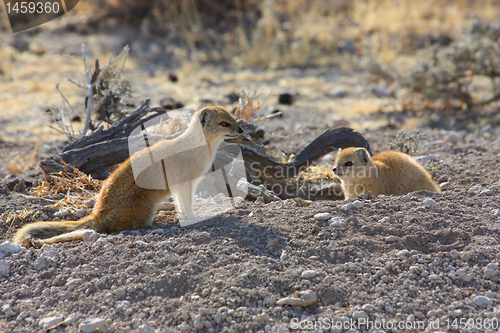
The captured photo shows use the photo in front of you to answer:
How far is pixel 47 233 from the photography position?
398 centimetres

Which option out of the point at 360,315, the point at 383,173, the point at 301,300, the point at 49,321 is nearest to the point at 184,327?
the point at 301,300

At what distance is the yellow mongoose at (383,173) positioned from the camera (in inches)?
204

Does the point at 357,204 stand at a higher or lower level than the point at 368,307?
higher

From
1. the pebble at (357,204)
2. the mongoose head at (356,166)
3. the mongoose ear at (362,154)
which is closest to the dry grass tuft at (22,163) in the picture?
the mongoose head at (356,166)

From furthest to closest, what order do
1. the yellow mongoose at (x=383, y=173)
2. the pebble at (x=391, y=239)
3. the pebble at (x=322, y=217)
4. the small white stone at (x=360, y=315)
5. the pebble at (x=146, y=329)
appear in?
the yellow mongoose at (x=383, y=173) → the pebble at (x=322, y=217) → the pebble at (x=391, y=239) → the small white stone at (x=360, y=315) → the pebble at (x=146, y=329)

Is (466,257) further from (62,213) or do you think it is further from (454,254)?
(62,213)

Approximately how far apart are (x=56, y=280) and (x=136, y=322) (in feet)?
2.90

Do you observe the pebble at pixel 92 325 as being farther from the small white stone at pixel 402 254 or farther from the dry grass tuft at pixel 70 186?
the small white stone at pixel 402 254

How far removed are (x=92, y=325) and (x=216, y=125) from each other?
2391 mm

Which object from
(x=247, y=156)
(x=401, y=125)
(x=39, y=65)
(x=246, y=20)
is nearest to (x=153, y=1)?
(x=246, y=20)

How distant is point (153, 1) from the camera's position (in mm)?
14625

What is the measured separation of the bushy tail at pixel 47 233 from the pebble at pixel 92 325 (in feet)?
4.02

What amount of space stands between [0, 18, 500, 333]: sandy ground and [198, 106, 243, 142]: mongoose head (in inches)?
31.8

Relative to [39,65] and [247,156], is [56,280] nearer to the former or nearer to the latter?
[247,156]
